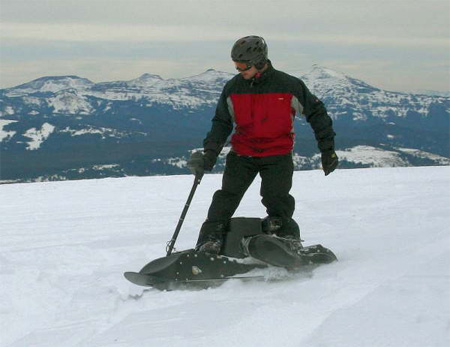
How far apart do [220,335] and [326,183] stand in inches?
321

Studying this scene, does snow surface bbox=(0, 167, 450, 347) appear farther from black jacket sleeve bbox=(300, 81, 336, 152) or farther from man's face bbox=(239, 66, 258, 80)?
man's face bbox=(239, 66, 258, 80)

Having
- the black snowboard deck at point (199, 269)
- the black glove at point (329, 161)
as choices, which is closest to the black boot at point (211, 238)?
the black snowboard deck at point (199, 269)

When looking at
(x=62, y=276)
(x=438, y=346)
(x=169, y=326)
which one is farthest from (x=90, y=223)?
(x=438, y=346)

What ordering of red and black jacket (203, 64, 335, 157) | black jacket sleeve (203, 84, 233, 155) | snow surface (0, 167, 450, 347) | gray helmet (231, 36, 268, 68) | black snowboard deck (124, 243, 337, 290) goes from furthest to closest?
black jacket sleeve (203, 84, 233, 155), red and black jacket (203, 64, 335, 157), gray helmet (231, 36, 268, 68), black snowboard deck (124, 243, 337, 290), snow surface (0, 167, 450, 347)

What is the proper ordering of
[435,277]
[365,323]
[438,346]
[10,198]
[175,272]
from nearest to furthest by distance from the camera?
[438,346] < [365,323] < [435,277] < [175,272] < [10,198]

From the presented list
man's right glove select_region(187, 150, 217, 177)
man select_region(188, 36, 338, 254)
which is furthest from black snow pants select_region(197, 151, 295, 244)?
man's right glove select_region(187, 150, 217, 177)

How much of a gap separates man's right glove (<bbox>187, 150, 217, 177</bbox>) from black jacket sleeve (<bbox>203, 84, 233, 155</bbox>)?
52mm

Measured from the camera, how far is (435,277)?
414cm

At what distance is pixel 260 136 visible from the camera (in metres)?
5.04

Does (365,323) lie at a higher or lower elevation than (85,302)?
higher

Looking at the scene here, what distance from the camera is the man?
16.3ft

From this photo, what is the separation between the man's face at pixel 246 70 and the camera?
16.2 ft

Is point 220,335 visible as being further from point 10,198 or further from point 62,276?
point 10,198

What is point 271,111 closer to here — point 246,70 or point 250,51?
point 246,70
